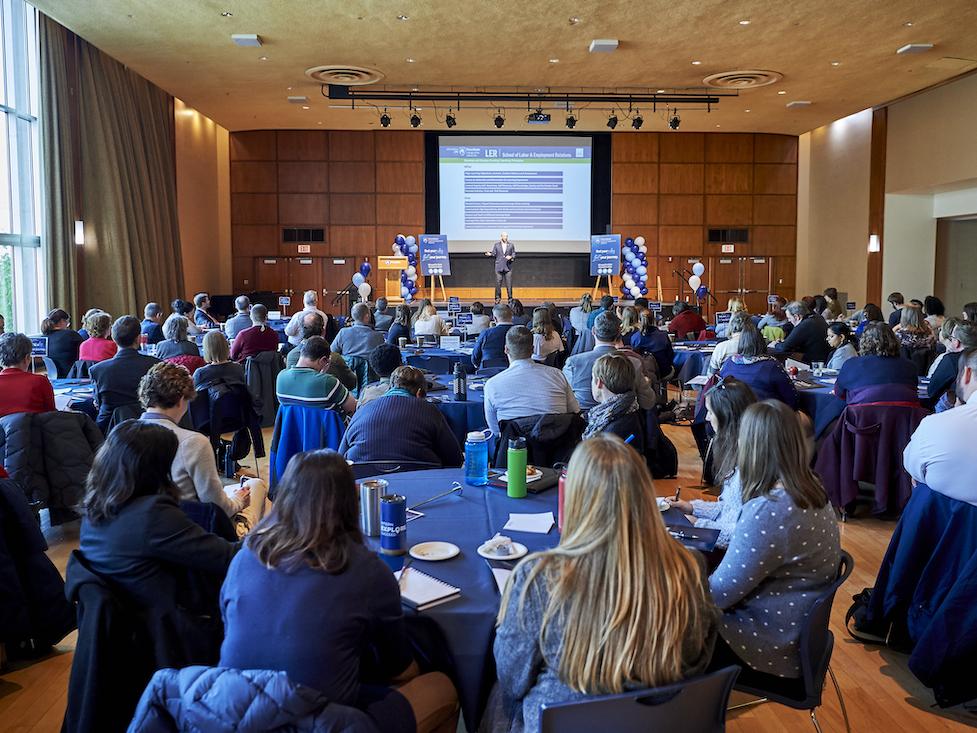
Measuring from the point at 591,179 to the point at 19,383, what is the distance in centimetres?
1534

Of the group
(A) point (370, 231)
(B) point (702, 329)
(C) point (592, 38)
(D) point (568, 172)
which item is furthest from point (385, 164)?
(B) point (702, 329)

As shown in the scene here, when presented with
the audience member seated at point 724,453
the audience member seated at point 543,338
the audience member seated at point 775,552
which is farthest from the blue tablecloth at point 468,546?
the audience member seated at point 543,338

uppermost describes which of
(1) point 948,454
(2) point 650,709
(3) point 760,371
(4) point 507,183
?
(4) point 507,183

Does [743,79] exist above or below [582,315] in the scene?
above

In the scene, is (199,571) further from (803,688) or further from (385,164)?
(385,164)

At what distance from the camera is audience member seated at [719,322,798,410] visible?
5.55 meters

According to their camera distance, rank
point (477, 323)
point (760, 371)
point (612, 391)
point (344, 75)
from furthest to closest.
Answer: point (344, 75)
point (477, 323)
point (760, 371)
point (612, 391)

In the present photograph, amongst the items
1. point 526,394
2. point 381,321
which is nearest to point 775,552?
point 526,394

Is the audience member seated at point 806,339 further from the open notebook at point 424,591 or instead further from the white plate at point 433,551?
the open notebook at point 424,591

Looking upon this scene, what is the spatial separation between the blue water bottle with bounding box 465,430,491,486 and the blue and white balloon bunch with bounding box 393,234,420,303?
Answer: 14148mm

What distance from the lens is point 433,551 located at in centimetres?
253

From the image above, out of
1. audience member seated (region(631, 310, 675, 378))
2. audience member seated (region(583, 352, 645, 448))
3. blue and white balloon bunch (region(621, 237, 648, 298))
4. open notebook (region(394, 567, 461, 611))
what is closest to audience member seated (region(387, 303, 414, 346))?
audience member seated (region(631, 310, 675, 378))

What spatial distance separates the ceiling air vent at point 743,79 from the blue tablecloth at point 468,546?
11896 millimetres

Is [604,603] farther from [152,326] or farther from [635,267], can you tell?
[635,267]
